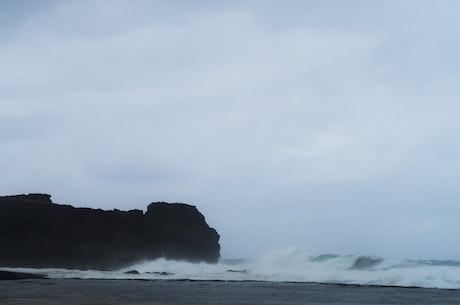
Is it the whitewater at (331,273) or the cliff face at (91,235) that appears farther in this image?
the cliff face at (91,235)

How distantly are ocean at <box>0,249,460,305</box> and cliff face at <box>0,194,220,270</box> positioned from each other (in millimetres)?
2572

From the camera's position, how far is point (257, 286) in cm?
4094

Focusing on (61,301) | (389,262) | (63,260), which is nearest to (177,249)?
(63,260)

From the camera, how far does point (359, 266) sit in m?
65.2

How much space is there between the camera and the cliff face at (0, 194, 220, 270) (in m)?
68.8

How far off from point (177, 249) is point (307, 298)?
48.2 meters

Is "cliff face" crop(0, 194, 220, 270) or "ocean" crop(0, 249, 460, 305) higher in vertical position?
"cliff face" crop(0, 194, 220, 270)

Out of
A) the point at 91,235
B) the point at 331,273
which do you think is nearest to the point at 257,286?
the point at 331,273

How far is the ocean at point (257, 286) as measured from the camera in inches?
1099

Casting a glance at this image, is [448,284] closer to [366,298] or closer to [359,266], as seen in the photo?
[366,298]

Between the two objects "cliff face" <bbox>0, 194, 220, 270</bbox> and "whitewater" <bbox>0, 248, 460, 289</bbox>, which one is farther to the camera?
"cliff face" <bbox>0, 194, 220, 270</bbox>

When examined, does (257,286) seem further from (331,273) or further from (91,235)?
(91,235)

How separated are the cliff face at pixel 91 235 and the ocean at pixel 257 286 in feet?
8.44

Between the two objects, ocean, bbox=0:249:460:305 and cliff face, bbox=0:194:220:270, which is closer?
ocean, bbox=0:249:460:305
